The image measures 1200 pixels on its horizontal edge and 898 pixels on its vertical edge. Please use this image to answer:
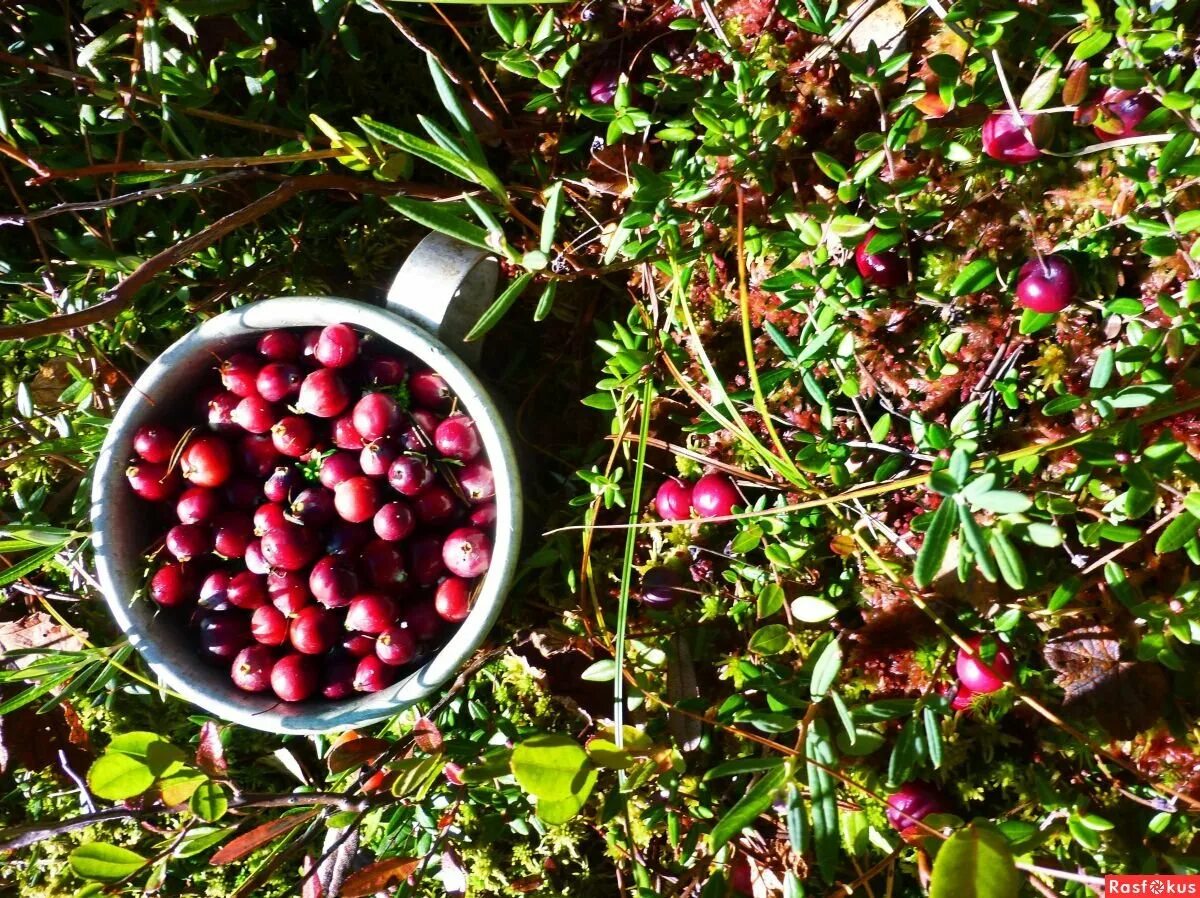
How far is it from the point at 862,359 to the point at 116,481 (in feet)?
5.17

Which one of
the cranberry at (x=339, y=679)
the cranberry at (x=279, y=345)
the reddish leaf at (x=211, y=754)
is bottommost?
the cranberry at (x=339, y=679)

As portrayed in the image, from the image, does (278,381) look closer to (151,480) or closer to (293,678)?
(151,480)

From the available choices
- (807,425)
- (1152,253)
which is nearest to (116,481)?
(807,425)

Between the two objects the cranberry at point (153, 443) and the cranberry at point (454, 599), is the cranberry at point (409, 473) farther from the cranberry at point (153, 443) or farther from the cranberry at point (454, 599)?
the cranberry at point (153, 443)

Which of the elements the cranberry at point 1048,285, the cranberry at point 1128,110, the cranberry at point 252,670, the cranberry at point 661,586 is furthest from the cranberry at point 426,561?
the cranberry at point 1128,110

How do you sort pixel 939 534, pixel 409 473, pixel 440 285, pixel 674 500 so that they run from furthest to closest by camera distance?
pixel 674 500 → pixel 409 473 → pixel 440 285 → pixel 939 534

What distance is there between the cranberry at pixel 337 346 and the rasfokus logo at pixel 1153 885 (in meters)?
1.73

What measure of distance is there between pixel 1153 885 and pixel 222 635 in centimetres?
186

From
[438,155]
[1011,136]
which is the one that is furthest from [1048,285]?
[438,155]

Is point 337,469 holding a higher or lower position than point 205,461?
lower

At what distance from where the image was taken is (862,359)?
1.88 m

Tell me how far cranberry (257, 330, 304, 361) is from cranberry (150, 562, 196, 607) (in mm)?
500

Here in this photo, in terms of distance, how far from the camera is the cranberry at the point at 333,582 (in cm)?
191

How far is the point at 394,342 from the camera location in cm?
185
